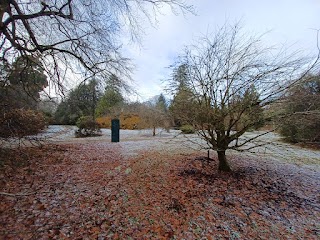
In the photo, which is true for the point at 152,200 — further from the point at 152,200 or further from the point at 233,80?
the point at 233,80

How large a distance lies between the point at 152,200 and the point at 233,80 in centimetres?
238

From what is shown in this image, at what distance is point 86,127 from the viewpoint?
1033cm

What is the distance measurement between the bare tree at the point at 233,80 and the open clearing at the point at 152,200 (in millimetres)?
898

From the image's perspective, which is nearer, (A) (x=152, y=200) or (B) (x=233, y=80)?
(A) (x=152, y=200)

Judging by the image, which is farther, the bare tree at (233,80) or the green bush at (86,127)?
the green bush at (86,127)

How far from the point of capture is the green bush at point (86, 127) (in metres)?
10.2

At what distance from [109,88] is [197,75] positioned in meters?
2.63

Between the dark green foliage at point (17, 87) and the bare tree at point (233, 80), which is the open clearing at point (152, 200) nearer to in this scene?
the dark green foliage at point (17, 87)

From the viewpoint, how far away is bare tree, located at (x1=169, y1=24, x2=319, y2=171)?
281cm

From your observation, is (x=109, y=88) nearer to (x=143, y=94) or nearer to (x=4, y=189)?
(x=143, y=94)

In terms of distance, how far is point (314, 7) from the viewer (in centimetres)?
346

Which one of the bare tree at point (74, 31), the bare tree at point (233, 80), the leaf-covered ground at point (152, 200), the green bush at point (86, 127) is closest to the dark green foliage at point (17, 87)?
the bare tree at point (74, 31)

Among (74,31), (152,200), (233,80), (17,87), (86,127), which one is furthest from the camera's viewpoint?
(86,127)

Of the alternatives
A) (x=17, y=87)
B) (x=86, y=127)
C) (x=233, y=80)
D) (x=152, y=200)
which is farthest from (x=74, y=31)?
(x=86, y=127)
